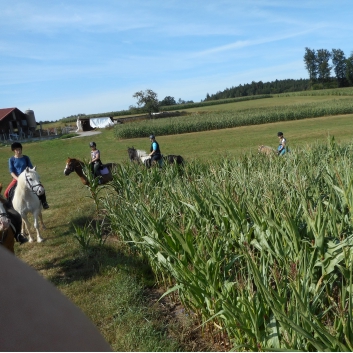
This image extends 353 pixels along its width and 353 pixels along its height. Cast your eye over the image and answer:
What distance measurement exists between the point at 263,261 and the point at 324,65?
433ft

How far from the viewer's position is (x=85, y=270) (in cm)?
632

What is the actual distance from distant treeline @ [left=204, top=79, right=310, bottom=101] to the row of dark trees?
27.0ft

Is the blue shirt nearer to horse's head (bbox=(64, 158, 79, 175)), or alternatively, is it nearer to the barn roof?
horse's head (bbox=(64, 158, 79, 175))

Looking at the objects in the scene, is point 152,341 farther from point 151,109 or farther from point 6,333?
point 151,109

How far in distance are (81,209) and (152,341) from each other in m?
7.37

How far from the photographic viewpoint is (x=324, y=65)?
121 metres

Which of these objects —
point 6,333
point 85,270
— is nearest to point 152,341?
point 85,270

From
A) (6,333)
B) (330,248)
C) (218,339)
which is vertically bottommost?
(218,339)

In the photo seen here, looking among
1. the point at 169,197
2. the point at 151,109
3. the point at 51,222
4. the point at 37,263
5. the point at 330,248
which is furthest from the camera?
the point at 151,109

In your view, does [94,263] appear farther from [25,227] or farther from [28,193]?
[25,227]

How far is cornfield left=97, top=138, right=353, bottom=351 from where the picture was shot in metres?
2.56

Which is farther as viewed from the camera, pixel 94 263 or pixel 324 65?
pixel 324 65

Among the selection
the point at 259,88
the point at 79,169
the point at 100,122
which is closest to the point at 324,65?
the point at 259,88

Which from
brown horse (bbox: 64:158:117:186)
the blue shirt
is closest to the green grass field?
brown horse (bbox: 64:158:117:186)
